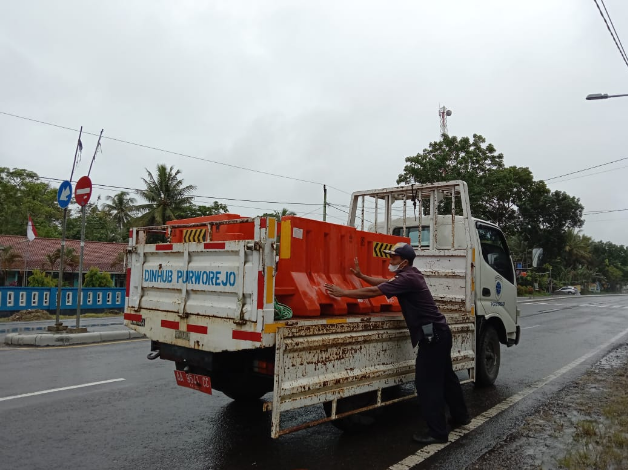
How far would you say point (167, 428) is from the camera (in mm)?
4445

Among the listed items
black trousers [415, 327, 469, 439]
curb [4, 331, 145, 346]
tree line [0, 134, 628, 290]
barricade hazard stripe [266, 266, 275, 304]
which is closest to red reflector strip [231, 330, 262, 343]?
barricade hazard stripe [266, 266, 275, 304]

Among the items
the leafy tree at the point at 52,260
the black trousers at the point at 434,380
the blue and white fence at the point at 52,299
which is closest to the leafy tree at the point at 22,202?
the leafy tree at the point at 52,260

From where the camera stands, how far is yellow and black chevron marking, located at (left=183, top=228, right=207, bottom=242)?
14.9 feet

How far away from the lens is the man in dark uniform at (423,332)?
4.24 meters

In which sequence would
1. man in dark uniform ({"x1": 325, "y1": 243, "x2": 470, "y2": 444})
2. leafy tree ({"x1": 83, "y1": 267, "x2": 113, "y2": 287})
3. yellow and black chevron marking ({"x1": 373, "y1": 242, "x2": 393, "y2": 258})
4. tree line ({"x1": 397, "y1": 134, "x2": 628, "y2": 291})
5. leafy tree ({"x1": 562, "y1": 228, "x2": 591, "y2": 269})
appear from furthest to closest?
1. leafy tree ({"x1": 562, "y1": 228, "x2": 591, "y2": 269})
2. tree line ({"x1": 397, "y1": 134, "x2": 628, "y2": 291})
3. leafy tree ({"x1": 83, "y1": 267, "x2": 113, "y2": 287})
4. yellow and black chevron marking ({"x1": 373, "y1": 242, "x2": 393, "y2": 258})
5. man in dark uniform ({"x1": 325, "y1": 243, "x2": 470, "y2": 444})

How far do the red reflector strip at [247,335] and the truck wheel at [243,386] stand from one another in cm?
64

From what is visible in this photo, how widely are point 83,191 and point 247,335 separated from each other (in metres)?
7.91

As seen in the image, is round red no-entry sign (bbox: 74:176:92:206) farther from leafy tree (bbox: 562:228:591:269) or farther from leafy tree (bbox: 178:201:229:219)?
leafy tree (bbox: 562:228:591:269)

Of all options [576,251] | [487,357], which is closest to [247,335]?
[487,357]

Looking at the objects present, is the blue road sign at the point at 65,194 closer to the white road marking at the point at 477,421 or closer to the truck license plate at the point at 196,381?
the truck license plate at the point at 196,381

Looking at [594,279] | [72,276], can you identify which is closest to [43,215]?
[72,276]

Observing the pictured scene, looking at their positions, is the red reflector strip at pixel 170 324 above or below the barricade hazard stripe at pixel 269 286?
below

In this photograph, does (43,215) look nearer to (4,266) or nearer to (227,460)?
(4,266)

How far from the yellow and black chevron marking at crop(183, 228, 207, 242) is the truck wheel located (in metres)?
1.30
